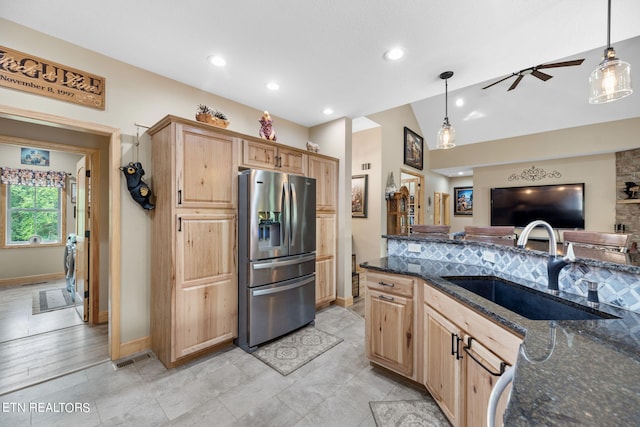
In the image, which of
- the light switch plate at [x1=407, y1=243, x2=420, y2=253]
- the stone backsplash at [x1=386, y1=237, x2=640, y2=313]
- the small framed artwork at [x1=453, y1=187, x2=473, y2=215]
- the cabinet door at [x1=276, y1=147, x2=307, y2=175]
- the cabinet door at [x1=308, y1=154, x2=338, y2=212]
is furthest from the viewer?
the small framed artwork at [x1=453, y1=187, x2=473, y2=215]

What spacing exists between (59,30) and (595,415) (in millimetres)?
3270

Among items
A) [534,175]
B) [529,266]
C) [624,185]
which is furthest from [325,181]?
[624,185]

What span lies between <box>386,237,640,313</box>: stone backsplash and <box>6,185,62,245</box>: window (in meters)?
6.39

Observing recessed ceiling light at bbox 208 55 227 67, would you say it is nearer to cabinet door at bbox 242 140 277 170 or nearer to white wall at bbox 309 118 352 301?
cabinet door at bbox 242 140 277 170

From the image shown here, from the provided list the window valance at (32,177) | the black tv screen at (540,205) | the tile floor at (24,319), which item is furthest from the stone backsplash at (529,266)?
the window valance at (32,177)

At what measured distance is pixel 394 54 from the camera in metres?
2.18

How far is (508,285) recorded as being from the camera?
64.1 inches

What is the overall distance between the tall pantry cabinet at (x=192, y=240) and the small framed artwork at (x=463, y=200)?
820 cm

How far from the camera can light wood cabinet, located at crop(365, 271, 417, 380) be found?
6.15 ft

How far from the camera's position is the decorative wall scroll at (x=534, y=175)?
18.9ft

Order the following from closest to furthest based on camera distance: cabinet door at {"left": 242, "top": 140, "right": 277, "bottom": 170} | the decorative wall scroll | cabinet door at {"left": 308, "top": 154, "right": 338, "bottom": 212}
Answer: cabinet door at {"left": 242, "top": 140, "right": 277, "bottom": 170}
cabinet door at {"left": 308, "top": 154, "right": 338, "bottom": 212}
the decorative wall scroll

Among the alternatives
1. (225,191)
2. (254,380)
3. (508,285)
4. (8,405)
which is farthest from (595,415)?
(8,405)

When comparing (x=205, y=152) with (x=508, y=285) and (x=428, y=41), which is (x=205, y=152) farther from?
(x=508, y=285)

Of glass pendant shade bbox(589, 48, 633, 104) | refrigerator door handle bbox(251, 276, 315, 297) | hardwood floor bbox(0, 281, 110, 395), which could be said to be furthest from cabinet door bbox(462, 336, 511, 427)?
hardwood floor bbox(0, 281, 110, 395)
